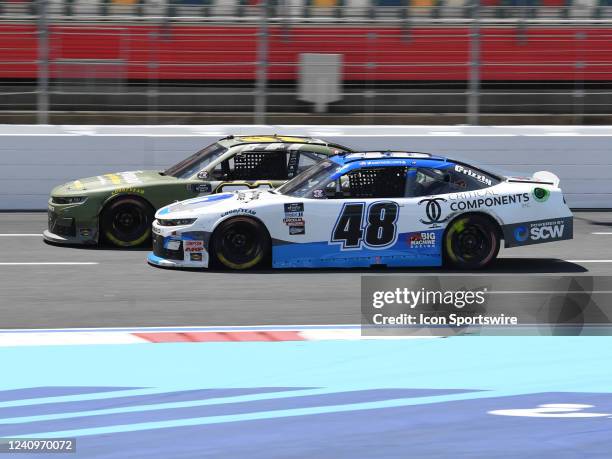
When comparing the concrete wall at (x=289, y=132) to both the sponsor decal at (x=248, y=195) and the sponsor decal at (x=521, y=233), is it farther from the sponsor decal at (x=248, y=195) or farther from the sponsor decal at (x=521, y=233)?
the sponsor decal at (x=521, y=233)

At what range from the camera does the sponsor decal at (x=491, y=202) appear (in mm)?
10797

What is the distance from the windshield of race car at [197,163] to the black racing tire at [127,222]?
603 mm

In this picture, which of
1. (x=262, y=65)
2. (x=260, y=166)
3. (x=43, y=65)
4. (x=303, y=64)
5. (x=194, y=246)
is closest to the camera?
(x=194, y=246)

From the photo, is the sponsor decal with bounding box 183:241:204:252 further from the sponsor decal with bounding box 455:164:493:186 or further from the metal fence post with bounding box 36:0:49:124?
the metal fence post with bounding box 36:0:49:124

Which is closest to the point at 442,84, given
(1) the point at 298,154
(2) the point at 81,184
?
(1) the point at 298,154

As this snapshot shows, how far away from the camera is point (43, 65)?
15.9 metres

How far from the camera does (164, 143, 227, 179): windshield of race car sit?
1226 cm

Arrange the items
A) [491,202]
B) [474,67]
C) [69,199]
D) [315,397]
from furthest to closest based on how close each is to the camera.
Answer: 1. [474,67]
2. [69,199]
3. [491,202]
4. [315,397]

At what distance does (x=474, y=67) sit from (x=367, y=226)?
6.42 meters

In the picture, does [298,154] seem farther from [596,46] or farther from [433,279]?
[596,46]

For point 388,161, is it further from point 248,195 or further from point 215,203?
point 215,203

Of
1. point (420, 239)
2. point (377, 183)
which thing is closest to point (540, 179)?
point (420, 239)

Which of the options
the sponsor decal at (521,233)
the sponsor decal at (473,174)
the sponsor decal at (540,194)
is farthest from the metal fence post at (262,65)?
the sponsor decal at (521,233)

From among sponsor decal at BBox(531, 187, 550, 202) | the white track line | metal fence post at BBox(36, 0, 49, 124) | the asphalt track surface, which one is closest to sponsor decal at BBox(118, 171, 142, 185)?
the asphalt track surface
